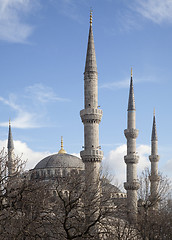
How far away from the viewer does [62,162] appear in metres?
62.6

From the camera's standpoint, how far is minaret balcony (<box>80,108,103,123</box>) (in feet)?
115

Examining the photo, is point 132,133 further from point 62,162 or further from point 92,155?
point 62,162

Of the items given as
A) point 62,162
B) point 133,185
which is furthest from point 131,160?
point 62,162

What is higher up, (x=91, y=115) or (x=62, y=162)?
(x=91, y=115)

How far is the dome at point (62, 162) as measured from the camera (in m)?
62.1

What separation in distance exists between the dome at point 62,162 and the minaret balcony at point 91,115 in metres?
26.6

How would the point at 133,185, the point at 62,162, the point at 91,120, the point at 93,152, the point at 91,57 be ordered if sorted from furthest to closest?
1. the point at 62,162
2. the point at 133,185
3. the point at 91,57
4. the point at 91,120
5. the point at 93,152

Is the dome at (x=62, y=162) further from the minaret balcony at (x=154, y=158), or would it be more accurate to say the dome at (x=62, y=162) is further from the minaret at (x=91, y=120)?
the minaret at (x=91, y=120)

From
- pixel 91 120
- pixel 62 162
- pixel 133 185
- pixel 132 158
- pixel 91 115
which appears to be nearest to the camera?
pixel 91 115

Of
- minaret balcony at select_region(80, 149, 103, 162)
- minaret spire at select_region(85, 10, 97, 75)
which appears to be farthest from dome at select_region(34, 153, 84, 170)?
minaret spire at select_region(85, 10, 97, 75)

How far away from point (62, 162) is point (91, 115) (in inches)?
1125

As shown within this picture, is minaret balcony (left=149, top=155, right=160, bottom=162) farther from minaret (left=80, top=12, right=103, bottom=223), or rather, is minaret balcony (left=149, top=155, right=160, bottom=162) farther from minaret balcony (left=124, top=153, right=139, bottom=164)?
minaret (left=80, top=12, right=103, bottom=223)

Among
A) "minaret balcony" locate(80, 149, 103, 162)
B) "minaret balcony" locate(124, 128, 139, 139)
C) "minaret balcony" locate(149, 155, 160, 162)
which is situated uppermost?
"minaret balcony" locate(124, 128, 139, 139)

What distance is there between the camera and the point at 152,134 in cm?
5891
